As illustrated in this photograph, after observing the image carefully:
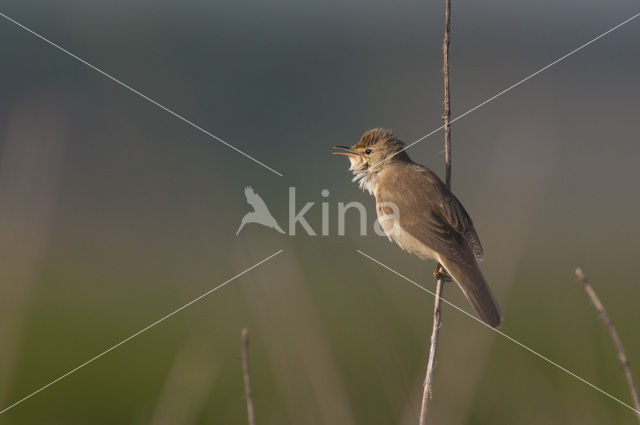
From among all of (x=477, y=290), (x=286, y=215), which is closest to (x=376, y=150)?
(x=477, y=290)

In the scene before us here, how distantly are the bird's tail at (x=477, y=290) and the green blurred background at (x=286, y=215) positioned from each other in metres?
0.14

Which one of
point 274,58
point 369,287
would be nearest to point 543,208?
point 369,287

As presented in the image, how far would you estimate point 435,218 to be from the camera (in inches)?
169

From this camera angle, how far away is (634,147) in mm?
25469

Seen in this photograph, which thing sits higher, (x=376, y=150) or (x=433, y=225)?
(x=376, y=150)

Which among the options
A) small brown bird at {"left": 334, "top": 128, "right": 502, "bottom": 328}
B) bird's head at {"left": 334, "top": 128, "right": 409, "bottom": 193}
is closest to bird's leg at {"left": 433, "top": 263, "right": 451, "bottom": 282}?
small brown bird at {"left": 334, "top": 128, "right": 502, "bottom": 328}

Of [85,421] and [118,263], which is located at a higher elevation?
[118,263]

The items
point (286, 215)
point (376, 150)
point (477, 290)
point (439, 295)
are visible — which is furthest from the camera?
point (286, 215)

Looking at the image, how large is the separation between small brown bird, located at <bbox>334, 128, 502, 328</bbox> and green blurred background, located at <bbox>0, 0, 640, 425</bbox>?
20 centimetres

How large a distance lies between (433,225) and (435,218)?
0.20ft

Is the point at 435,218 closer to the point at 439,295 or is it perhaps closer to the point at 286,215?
the point at 439,295

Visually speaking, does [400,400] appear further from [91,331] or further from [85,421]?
[91,331]

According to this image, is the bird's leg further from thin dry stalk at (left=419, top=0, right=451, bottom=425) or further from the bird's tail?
thin dry stalk at (left=419, top=0, right=451, bottom=425)

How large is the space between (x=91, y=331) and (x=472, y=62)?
27900 mm
